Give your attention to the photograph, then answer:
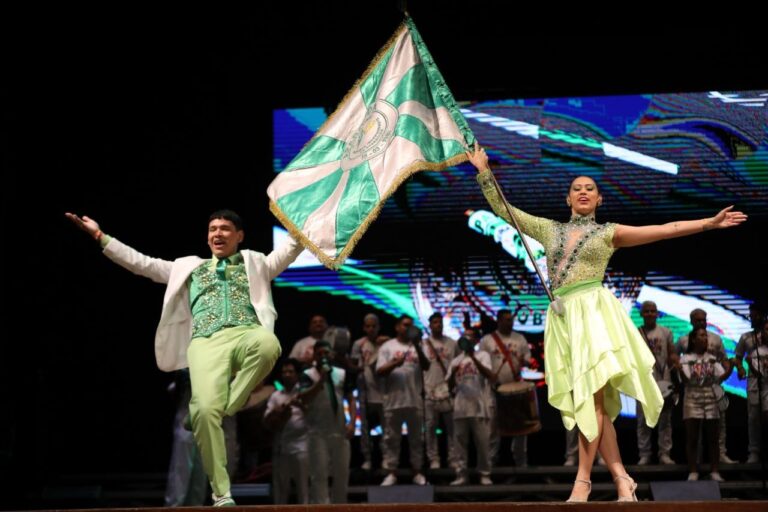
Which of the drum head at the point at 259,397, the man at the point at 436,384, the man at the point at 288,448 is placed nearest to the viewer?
the man at the point at 288,448

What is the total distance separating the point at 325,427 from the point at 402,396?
3.26 feet

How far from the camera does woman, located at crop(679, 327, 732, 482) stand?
899cm

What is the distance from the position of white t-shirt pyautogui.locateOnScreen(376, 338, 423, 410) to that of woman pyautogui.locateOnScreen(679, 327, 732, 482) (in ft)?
7.44

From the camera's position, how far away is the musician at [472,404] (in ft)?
30.1

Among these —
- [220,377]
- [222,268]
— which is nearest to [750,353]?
[222,268]

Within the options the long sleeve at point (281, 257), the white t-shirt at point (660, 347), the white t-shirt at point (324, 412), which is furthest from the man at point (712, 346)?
the long sleeve at point (281, 257)

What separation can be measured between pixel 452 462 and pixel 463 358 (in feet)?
3.03

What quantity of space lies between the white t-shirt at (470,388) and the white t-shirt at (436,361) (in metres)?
0.17

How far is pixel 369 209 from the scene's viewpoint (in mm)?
→ 5902

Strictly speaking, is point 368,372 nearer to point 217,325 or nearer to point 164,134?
point 164,134

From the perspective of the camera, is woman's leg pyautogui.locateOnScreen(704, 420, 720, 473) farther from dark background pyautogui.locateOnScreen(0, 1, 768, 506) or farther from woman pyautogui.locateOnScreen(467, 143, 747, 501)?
woman pyautogui.locateOnScreen(467, 143, 747, 501)

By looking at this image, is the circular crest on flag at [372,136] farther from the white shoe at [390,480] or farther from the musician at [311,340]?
the white shoe at [390,480]

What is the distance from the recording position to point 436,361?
968cm

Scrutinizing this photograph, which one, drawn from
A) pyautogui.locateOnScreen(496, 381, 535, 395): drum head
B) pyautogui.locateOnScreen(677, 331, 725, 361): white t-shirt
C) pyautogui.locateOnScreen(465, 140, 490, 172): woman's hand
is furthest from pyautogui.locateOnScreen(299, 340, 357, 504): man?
pyautogui.locateOnScreen(465, 140, 490, 172): woman's hand
